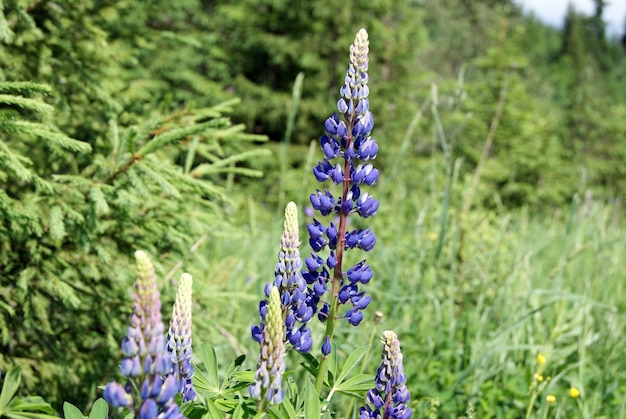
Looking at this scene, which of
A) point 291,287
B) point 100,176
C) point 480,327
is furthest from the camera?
point 480,327

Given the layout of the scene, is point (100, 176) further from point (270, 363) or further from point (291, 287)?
point (270, 363)

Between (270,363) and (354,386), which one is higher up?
(270,363)

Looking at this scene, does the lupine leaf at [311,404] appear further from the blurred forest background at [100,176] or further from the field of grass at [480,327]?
the blurred forest background at [100,176]

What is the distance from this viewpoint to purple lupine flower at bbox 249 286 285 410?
1.12 metres

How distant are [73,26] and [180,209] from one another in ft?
3.51

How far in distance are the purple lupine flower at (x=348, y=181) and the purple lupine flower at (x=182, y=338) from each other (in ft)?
1.20

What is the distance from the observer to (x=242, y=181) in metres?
9.82

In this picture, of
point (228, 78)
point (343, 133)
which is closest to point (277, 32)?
point (228, 78)

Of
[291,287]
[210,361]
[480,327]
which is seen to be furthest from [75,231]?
[480,327]

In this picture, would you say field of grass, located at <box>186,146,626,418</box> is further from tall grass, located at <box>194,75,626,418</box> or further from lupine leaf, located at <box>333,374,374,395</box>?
lupine leaf, located at <box>333,374,374,395</box>

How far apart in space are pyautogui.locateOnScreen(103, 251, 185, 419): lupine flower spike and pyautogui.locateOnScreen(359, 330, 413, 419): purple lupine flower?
0.59 meters

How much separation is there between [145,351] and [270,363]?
0.88 ft

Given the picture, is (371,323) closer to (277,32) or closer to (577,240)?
(577,240)

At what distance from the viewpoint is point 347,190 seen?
4.96 ft
